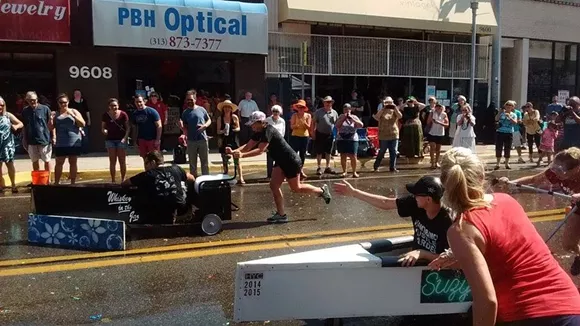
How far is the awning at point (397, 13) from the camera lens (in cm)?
1702

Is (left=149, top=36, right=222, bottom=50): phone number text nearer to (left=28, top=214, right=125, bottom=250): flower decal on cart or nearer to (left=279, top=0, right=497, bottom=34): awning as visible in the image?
(left=279, top=0, right=497, bottom=34): awning

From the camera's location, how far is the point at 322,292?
12.2 feet

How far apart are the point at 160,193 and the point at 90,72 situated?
9547 millimetres

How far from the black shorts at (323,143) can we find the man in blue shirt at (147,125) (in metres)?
3.69

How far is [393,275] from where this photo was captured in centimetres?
375

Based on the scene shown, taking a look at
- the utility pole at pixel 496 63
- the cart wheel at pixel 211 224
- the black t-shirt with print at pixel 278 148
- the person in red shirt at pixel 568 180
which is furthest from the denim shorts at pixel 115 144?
the utility pole at pixel 496 63

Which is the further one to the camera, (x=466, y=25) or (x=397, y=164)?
(x=466, y=25)

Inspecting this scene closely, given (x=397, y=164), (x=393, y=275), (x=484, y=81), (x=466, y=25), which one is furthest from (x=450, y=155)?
(x=484, y=81)

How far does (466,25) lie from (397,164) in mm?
7443

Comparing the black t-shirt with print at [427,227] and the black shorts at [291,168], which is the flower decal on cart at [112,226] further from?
the black t-shirt with print at [427,227]

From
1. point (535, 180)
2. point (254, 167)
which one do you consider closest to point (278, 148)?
point (535, 180)

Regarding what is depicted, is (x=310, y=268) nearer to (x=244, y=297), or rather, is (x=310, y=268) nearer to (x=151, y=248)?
(x=244, y=297)

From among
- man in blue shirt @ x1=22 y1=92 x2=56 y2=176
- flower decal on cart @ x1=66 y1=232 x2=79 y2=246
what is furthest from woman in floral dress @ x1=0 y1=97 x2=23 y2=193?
flower decal on cart @ x1=66 y1=232 x2=79 y2=246

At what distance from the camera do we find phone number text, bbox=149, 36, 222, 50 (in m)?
15.0
